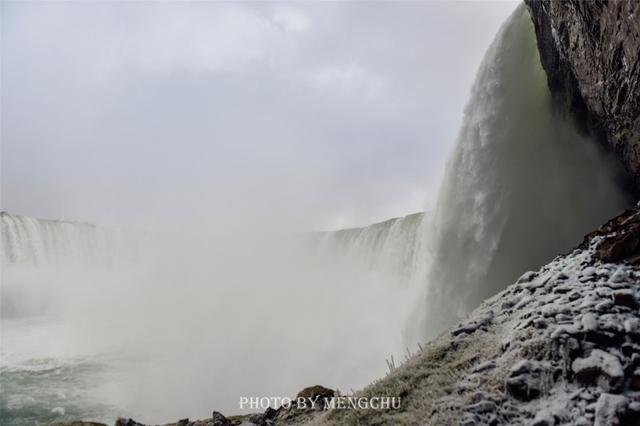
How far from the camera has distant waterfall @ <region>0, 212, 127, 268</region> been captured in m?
46.0

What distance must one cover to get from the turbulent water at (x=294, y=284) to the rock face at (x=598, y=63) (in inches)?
44.0

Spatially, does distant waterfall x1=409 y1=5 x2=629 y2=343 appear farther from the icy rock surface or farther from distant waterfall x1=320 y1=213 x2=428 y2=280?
distant waterfall x1=320 y1=213 x2=428 y2=280

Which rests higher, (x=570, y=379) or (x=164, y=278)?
(x=164, y=278)

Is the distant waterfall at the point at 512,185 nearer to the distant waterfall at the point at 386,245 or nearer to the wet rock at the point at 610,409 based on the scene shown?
the wet rock at the point at 610,409

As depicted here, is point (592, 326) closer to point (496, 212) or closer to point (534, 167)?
point (496, 212)

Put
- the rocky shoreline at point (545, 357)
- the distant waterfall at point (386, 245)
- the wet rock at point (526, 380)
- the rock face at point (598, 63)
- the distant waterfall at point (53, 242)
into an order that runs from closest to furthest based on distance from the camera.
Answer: the rocky shoreline at point (545, 357) < the wet rock at point (526, 380) < the rock face at point (598, 63) < the distant waterfall at point (386, 245) < the distant waterfall at point (53, 242)

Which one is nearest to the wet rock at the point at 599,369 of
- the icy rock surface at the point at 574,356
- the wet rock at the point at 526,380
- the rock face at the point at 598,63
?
the icy rock surface at the point at 574,356

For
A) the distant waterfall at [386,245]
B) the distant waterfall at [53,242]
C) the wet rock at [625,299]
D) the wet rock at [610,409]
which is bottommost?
the wet rock at [610,409]

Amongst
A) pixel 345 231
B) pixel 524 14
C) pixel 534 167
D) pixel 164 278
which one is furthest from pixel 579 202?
pixel 164 278

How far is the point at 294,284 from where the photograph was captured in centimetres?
3906

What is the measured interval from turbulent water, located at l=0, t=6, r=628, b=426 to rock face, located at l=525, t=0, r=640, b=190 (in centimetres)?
112

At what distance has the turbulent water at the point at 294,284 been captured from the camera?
539 inches

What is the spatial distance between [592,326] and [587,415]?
3.95 feet

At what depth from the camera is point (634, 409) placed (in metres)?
3.96
